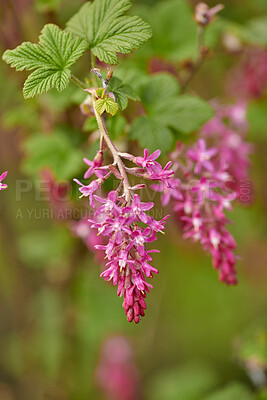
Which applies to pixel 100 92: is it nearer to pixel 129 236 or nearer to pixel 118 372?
pixel 129 236

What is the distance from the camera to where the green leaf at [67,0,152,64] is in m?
0.98

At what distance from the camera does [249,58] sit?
194 cm

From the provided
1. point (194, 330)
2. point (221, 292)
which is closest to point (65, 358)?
point (194, 330)

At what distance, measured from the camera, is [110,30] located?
1.02 metres

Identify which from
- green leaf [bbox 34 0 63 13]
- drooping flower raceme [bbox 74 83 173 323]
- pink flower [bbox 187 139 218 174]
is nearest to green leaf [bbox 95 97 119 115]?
drooping flower raceme [bbox 74 83 173 323]

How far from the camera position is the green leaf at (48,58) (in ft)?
3.07

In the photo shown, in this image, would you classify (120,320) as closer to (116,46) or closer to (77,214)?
(77,214)

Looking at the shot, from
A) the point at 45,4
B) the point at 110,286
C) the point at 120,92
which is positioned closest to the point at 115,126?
the point at 120,92

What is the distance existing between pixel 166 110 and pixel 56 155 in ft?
1.33

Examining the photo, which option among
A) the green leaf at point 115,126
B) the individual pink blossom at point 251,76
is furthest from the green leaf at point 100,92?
the individual pink blossom at point 251,76

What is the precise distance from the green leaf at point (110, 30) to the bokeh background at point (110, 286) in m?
0.35

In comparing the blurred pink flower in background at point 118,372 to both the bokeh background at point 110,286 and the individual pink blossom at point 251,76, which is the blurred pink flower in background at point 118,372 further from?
the individual pink blossom at point 251,76

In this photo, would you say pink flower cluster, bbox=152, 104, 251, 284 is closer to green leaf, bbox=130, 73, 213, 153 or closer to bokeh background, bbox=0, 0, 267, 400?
green leaf, bbox=130, 73, 213, 153

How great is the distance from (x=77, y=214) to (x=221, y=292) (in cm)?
193
